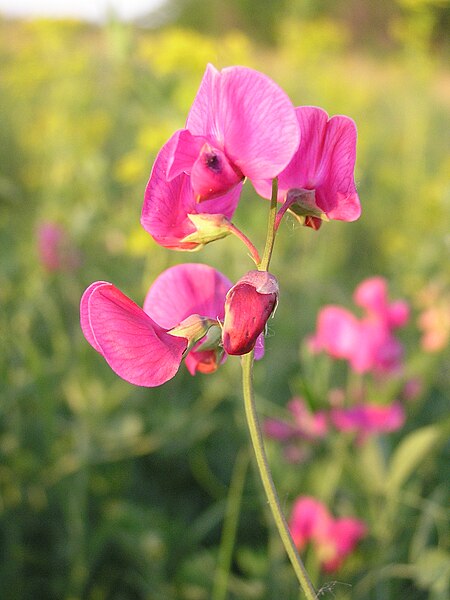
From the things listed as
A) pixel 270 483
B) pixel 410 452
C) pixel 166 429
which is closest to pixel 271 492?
pixel 270 483

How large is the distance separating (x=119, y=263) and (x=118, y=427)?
3.55 feet

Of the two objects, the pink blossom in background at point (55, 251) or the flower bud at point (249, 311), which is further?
the pink blossom in background at point (55, 251)

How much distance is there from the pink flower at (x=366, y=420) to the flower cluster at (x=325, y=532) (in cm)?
14

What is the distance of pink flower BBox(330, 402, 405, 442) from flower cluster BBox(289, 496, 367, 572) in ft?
0.46

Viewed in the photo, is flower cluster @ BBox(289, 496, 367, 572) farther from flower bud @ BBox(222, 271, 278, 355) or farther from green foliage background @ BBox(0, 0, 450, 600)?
flower bud @ BBox(222, 271, 278, 355)

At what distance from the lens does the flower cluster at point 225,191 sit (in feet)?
1.46

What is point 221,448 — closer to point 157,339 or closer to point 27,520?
point 27,520

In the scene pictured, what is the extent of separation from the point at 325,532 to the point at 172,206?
0.85m

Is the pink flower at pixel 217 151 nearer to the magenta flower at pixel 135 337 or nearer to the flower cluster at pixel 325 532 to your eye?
the magenta flower at pixel 135 337

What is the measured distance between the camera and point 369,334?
4.38 feet

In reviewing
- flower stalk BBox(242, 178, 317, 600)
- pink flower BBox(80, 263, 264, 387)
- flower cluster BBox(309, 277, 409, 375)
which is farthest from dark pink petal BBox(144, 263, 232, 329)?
flower cluster BBox(309, 277, 409, 375)

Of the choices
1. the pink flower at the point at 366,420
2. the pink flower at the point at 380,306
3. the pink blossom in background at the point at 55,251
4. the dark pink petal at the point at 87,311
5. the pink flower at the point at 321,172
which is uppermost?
the pink flower at the point at 321,172

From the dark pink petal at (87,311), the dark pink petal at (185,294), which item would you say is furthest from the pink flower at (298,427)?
the dark pink petal at (87,311)

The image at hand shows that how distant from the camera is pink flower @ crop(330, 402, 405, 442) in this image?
1.29 meters
